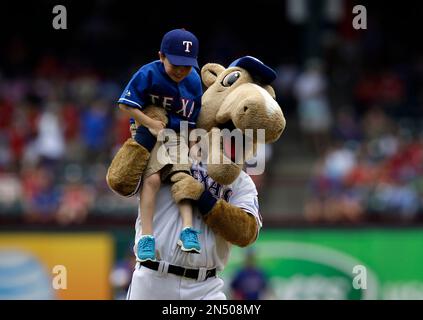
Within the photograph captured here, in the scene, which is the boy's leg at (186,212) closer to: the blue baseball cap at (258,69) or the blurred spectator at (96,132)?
the blue baseball cap at (258,69)

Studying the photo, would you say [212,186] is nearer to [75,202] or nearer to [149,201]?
[149,201]

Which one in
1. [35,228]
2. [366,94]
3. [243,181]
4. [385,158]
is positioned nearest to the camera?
[243,181]

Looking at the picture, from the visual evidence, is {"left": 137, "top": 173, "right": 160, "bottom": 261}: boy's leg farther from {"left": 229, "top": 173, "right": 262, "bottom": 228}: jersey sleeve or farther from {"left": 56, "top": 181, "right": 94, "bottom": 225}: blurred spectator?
{"left": 56, "top": 181, "right": 94, "bottom": 225}: blurred spectator

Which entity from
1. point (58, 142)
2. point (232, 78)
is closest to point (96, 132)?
point (58, 142)

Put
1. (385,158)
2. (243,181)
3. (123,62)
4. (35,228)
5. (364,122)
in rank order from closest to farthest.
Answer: (243,181) < (35,228) < (385,158) < (364,122) < (123,62)

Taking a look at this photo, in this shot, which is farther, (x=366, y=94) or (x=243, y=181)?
(x=366, y=94)

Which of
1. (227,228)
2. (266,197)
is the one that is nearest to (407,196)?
(266,197)

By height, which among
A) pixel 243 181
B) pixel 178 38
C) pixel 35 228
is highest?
pixel 178 38
